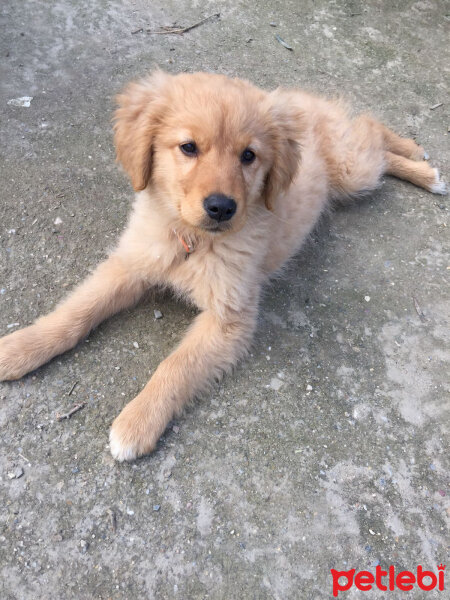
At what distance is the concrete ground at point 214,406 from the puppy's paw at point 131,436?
8 centimetres

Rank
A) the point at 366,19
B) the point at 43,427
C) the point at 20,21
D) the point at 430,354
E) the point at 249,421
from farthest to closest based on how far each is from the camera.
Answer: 1. the point at 366,19
2. the point at 20,21
3. the point at 430,354
4. the point at 249,421
5. the point at 43,427

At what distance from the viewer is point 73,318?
2738 millimetres

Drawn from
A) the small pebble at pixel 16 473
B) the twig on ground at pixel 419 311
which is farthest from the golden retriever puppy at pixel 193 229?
the twig on ground at pixel 419 311

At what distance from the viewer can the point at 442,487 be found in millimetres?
2498

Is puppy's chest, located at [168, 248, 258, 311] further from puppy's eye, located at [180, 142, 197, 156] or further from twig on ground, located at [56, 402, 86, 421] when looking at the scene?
twig on ground, located at [56, 402, 86, 421]

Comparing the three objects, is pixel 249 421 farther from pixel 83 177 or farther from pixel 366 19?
pixel 366 19

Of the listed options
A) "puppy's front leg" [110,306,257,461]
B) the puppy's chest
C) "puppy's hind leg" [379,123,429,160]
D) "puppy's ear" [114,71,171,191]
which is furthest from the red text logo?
"puppy's hind leg" [379,123,429,160]

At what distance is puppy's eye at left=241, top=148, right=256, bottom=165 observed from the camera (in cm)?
245

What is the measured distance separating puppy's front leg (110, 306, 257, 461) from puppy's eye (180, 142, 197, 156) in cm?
95

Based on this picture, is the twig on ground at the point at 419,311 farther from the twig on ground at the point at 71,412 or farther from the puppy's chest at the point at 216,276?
the twig on ground at the point at 71,412

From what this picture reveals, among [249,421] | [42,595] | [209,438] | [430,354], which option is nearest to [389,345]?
[430,354]

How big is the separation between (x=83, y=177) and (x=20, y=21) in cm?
238

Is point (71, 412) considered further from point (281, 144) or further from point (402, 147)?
point (402, 147)

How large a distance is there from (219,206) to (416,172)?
2682 millimetres
